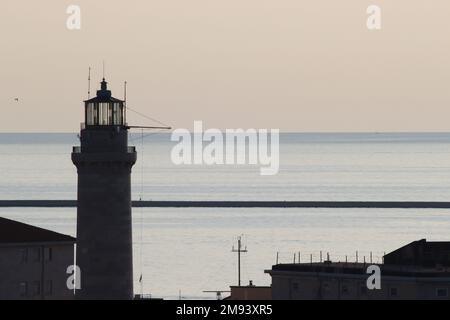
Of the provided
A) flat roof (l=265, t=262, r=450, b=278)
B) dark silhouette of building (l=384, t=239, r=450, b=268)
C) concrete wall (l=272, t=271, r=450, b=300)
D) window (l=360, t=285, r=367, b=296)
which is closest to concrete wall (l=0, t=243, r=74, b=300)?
concrete wall (l=272, t=271, r=450, b=300)

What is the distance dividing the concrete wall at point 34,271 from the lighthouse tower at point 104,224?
7.31 metres

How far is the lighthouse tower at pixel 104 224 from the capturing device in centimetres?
7175

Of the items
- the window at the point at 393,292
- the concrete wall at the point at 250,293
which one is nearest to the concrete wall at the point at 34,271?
the window at the point at 393,292

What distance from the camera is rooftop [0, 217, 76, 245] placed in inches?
3147

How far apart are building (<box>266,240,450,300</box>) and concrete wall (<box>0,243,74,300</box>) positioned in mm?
15670

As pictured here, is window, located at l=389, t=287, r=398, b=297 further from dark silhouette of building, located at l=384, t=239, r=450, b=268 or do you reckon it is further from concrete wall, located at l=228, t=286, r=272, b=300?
concrete wall, located at l=228, t=286, r=272, b=300

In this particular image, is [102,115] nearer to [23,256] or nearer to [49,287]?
[23,256]

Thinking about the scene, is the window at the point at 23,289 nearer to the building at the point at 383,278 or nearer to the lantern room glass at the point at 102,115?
the lantern room glass at the point at 102,115

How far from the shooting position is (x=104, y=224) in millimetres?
71812

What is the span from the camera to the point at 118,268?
72.2 metres

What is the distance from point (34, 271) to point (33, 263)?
43cm

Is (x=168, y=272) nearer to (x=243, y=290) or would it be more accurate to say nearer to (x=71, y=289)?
(x=243, y=290)
